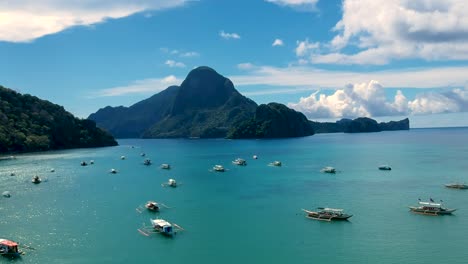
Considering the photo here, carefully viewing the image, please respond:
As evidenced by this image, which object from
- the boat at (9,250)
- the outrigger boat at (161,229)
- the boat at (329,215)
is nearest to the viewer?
the boat at (9,250)

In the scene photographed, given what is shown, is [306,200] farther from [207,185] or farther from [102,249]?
[102,249]

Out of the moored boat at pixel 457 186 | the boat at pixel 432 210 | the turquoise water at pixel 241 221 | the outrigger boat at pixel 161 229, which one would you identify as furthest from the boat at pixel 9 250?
the moored boat at pixel 457 186

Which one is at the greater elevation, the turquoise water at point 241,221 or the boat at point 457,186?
the boat at point 457,186

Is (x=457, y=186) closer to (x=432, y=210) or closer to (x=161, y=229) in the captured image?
(x=432, y=210)

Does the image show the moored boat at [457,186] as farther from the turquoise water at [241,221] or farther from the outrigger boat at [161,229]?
the outrigger boat at [161,229]

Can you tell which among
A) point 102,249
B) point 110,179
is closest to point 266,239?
point 102,249

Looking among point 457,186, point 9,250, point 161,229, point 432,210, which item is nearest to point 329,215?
point 432,210

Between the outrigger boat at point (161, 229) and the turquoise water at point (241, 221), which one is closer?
the turquoise water at point (241, 221)

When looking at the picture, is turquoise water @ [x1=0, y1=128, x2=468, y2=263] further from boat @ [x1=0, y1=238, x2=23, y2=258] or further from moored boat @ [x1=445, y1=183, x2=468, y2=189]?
moored boat @ [x1=445, y1=183, x2=468, y2=189]
